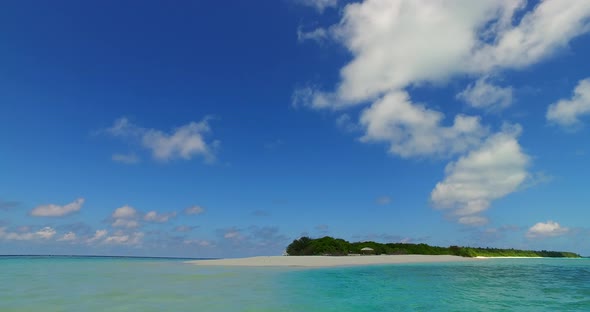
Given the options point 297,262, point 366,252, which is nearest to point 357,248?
point 366,252

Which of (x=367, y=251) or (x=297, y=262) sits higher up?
(x=367, y=251)

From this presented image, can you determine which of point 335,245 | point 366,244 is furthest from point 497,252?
point 335,245

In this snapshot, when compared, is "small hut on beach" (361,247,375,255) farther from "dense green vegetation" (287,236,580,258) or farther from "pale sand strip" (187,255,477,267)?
"pale sand strip" (187,255,477,267)

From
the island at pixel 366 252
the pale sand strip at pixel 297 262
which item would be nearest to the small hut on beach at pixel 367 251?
the island at pixel 366 252

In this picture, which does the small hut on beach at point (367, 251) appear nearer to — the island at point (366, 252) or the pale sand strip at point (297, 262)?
the island at point (366, 252)

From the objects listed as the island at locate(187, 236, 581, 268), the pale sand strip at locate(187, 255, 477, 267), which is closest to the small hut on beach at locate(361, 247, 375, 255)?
the island at locate(187, 236, 581, 268)

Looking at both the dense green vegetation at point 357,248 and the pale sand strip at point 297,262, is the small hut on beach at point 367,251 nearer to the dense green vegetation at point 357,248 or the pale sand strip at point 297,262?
the dense green vegetation at point 357,248

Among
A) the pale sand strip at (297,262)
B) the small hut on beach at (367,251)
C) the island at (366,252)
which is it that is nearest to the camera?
the pale sand strip at (297,262)

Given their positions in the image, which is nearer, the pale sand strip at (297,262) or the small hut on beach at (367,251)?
the pale sand strip at (297,262)

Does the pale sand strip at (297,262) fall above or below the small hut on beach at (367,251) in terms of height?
below

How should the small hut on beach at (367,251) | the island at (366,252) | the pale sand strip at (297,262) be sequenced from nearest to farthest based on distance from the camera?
the pale sand strip at (297,262)
the island at (366,252)
the small hut on beach at (367,251)

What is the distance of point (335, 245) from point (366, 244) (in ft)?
49.0

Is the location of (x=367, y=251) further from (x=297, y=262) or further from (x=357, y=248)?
(x=297, y=262)

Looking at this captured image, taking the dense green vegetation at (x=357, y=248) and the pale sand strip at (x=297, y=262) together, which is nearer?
the pale sand strip at (x=297, y=262)
